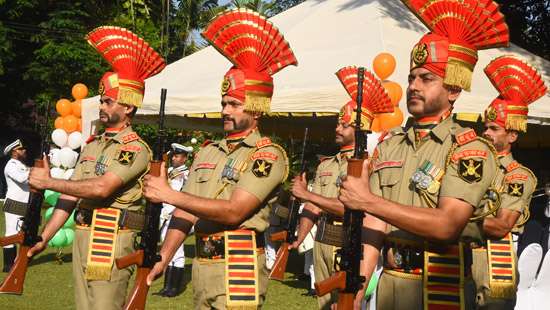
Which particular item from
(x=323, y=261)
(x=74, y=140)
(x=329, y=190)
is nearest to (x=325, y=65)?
(x=329, y=190)

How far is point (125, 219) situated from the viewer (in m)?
5.72

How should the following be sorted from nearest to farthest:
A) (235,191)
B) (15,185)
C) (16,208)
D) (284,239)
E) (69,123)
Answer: (235,191) → (16,208) → (284,239) → (15,185) → (69,123)

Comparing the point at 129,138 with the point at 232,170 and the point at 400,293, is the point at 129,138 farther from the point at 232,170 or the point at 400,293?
the point at 400,293

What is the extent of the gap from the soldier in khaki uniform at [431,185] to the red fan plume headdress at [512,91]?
2808 mm

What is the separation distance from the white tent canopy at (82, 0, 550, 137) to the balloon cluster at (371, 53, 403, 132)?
0.63 feet

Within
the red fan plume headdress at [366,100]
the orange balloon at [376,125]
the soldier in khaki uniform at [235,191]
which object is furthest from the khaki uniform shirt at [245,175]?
the orange balloon at [376,125]

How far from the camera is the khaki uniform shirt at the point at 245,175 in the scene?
450 cm

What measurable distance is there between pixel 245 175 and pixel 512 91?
3497mm

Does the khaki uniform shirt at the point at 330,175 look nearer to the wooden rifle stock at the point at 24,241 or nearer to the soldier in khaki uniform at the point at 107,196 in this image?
the soldier in khaki uniform at the point at 107,196

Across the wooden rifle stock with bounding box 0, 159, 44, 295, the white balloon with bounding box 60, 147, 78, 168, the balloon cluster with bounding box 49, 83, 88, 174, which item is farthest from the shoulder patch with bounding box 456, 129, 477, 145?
the white balloon with bounding box 60, 147, 78, 168

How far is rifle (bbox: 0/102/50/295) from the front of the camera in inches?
227

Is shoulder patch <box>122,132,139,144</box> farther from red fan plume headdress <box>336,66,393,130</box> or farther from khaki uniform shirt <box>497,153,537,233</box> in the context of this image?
khaki uniform shirt <box>497,153,537,233</box>

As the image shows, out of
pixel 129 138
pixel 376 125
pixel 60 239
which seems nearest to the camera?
pixel 129 138

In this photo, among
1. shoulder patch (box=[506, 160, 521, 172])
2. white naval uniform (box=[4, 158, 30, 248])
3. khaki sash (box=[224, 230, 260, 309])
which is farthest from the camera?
white naval uniform (box=[4, 158, 30, 248])
